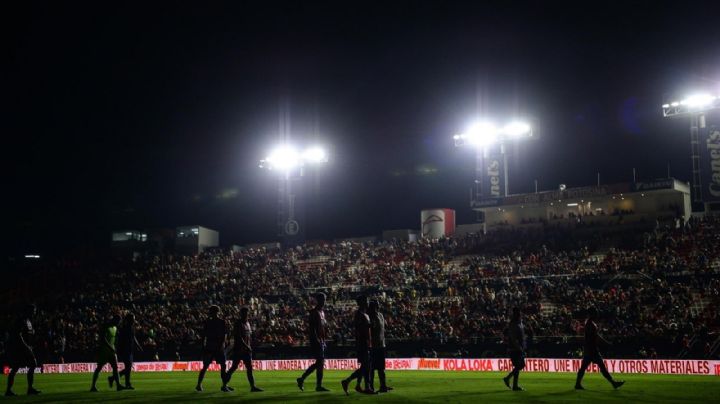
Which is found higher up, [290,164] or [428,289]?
[290,164]

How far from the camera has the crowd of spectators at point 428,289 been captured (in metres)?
34.8

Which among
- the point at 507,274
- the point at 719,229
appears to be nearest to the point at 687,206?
the point at 719,229

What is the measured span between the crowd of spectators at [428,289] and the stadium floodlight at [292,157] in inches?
272

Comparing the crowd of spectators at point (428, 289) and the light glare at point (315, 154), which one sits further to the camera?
the light glare at point (315, 154)

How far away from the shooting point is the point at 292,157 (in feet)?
191

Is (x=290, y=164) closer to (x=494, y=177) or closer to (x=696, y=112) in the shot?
(x=494, y=177)

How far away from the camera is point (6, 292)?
59.3 metres

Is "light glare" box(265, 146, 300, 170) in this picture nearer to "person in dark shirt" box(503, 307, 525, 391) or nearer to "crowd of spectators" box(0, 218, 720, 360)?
"crowd of spectators" box(0, 218, 720, 360)

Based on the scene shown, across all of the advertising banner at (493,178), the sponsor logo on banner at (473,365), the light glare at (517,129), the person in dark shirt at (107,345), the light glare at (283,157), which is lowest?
the sponsor logo on banner at (473,365)

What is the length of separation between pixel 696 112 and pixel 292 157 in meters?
29.5

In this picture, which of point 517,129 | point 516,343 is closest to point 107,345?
point 516,343

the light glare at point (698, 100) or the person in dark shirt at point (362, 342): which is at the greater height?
the light glare at point (698, 100)

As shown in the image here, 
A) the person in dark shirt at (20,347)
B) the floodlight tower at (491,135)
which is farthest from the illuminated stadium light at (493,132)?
the person in dark shirt at (20,347)

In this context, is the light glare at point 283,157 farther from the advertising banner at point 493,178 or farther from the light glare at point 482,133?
the advertising banner at point 493,178
